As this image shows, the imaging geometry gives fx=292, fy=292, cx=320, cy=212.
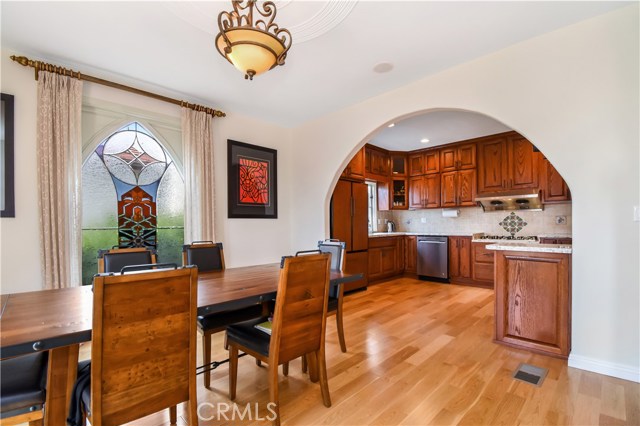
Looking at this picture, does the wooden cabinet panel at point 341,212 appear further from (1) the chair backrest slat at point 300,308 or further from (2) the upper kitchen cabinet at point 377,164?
(1) the chair backrest slat at point 300,308

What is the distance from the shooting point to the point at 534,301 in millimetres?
2506

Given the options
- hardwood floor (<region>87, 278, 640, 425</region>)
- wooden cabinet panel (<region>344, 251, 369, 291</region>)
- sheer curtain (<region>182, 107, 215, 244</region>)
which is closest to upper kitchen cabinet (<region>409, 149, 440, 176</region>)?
wooden cabinet panel (<region>344, 251, 369, 291</region>)

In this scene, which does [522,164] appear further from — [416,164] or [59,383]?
[59,383]

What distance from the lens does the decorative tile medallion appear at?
4941 millimetres

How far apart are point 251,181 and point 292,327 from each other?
276 cm

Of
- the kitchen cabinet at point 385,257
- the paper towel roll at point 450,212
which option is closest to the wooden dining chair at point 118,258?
the kitchen cabinet at point 385,257

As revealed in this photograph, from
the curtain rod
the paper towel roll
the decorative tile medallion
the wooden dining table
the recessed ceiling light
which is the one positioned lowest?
the wooden dining table

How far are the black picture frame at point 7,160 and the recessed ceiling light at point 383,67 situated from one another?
314 centimetres

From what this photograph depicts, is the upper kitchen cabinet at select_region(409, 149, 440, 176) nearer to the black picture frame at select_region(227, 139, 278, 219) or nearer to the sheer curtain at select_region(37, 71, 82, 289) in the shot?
the black picture frame at select_region(227, 139, 278, 219)

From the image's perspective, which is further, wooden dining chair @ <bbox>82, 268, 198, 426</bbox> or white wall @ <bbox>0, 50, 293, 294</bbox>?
white wall @ <bbox>0, 50, 293, 294</bbox>

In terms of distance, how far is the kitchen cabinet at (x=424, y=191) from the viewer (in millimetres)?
5672

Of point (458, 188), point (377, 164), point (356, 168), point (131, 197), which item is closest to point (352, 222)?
point (356, 168)

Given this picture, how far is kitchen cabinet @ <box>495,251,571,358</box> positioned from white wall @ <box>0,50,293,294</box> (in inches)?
111

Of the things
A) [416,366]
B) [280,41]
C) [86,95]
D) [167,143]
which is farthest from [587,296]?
[86,95]
